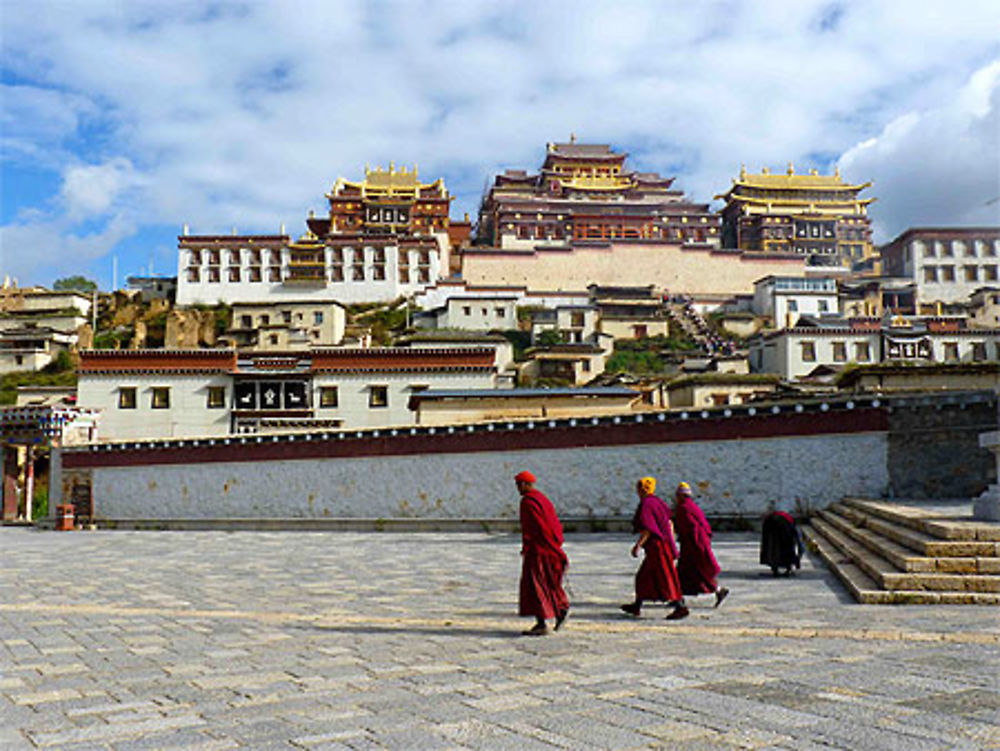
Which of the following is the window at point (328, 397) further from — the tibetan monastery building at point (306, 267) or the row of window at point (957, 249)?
the row of window at point (957, 249)

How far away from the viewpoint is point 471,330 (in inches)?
2279

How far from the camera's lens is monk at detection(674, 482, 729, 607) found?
9250mm

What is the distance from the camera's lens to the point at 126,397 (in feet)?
121

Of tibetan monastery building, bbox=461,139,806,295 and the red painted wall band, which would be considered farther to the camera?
tibetan monastery building, bbox=461,139,806,295

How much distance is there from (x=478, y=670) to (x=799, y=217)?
3249 inches

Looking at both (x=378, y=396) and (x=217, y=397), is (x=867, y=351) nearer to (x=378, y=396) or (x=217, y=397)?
(x=378, y=396)

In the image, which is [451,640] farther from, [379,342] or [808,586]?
[379,342]

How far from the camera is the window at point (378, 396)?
3588 centimetres

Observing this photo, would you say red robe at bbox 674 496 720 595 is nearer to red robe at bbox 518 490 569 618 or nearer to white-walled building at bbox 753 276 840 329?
red robe at bbox 518 490 569 618

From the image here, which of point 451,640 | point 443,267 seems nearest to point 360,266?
point 443,267

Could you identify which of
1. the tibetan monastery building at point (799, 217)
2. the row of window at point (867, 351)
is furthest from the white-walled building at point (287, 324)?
the tibetan monastery building at point (799, 217)

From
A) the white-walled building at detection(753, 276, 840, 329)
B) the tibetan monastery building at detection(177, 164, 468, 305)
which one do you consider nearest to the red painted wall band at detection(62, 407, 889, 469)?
the tibetan monastery building at detection(177, 164, 468, 305)

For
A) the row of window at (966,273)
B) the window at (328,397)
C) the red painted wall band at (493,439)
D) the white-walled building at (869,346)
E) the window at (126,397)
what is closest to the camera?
the red painted wall band at (493,439)

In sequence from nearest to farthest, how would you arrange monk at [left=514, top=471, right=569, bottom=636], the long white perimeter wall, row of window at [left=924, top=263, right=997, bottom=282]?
monk at [left=514, top=471, right=569, bottom=636] < the long white perimeter wall < row of window at [left=924, top=263, right=997, bottom=282]
